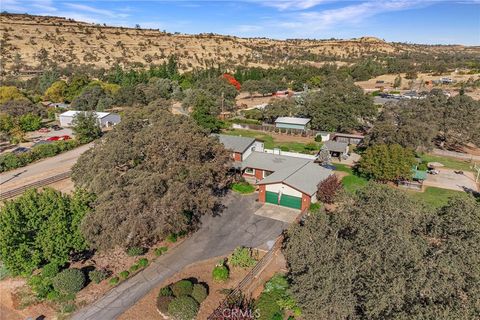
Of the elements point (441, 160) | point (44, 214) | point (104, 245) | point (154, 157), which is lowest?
point (441, 160)

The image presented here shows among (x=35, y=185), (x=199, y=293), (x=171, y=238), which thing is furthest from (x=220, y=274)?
(x=35, y=185)

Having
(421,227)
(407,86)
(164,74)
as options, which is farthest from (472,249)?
(407,86)

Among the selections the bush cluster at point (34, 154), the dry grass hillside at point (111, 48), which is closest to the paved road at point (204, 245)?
the bush cluster at point (34, 154)

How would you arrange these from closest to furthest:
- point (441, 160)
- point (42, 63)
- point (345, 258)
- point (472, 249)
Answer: point (472, 249)
point (345, 258)
point (441, 160)
point (42, 63)

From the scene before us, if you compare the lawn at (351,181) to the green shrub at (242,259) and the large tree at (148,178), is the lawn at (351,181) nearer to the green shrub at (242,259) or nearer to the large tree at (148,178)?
the large tree at (148,178)

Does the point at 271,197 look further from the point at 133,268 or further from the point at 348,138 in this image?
the point at 348,138

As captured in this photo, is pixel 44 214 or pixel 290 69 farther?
pixel 290 69

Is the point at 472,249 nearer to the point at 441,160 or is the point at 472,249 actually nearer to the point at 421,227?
the point at 421,227

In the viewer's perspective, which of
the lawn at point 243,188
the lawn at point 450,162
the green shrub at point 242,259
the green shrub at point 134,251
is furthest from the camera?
the lawn at point 450,162
